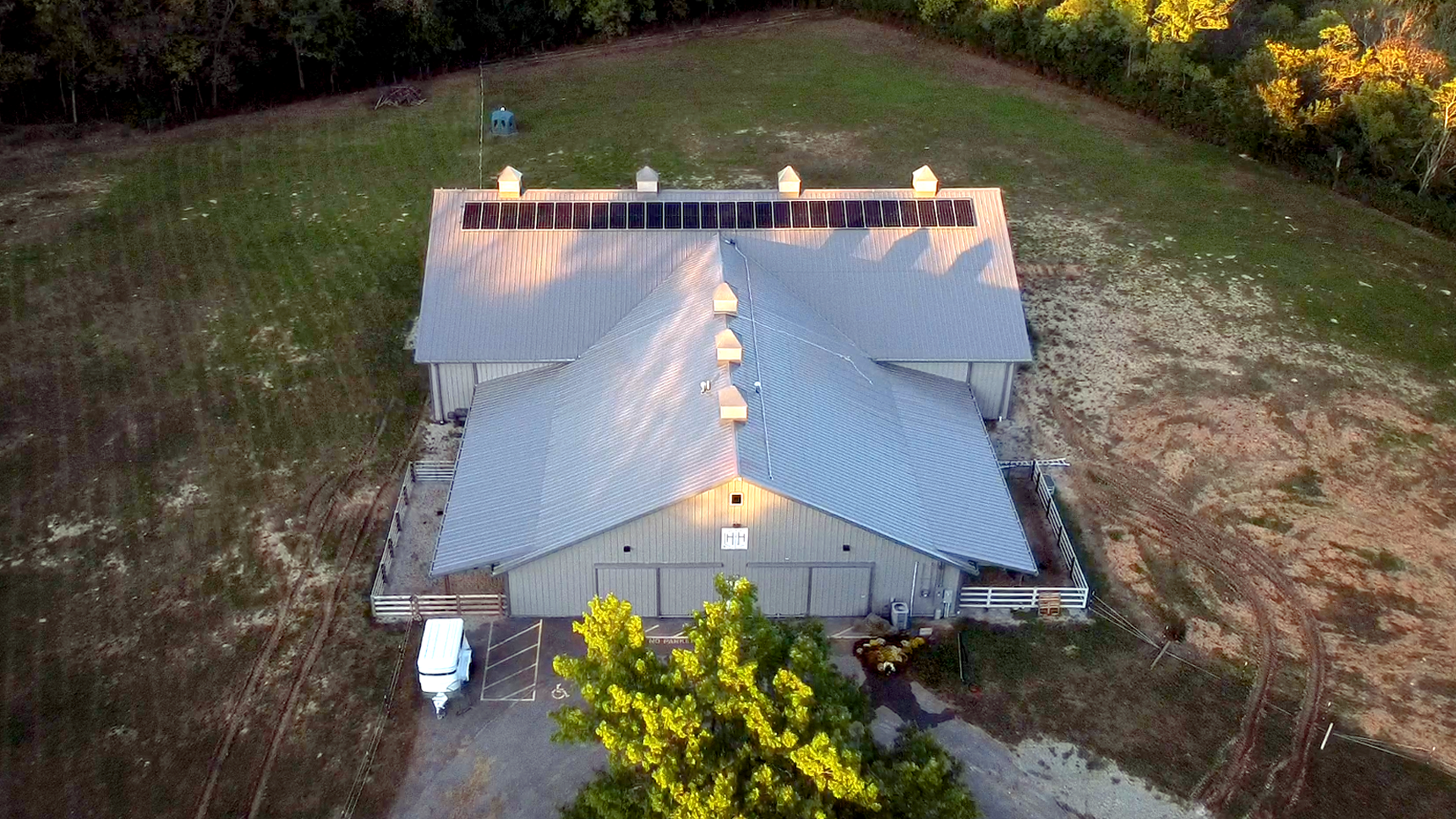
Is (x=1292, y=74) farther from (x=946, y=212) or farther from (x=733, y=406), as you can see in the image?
(x=733, y=406)

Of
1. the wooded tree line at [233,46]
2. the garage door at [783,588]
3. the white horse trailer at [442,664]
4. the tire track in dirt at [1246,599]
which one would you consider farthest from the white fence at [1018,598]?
the wooded tree line at [233,46]

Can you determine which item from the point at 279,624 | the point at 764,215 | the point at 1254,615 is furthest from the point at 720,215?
the point at 1254,615

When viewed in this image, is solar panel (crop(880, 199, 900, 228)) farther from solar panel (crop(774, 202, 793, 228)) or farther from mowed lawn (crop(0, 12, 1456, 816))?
mowed lawn (crop(0, 12, 1456, 816))

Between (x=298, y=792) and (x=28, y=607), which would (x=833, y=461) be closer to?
(x=298, y=792)

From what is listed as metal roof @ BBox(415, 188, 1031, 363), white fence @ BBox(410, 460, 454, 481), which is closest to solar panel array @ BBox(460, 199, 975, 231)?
metal roof @ BBox(415, 188, 1031, 363)

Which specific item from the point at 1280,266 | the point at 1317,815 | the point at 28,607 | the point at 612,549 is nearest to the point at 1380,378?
the point at 1280,266

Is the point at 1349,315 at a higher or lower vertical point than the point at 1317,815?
higher
